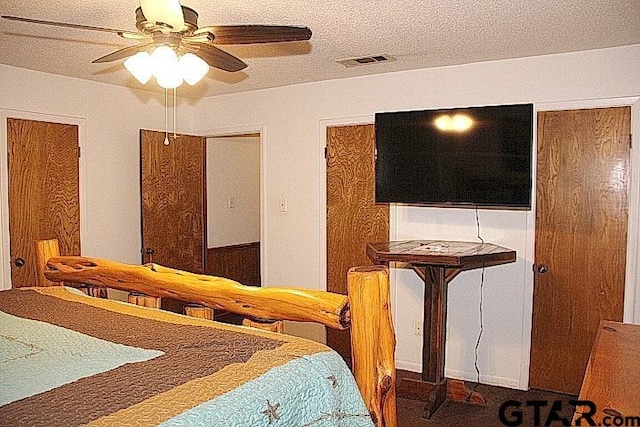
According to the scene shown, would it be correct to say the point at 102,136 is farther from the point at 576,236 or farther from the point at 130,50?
the point at 576,236

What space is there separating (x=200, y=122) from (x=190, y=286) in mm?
3235

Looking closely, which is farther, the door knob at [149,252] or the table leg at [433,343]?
the door knob at [149,252]

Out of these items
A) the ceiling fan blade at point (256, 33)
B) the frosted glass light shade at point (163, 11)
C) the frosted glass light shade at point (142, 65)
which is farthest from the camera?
the frosted glass light shade at point (142, 65)

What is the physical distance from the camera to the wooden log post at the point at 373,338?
1.72m

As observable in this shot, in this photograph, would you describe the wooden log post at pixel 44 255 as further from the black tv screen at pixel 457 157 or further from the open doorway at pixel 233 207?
the open doorway at pixel 233 207

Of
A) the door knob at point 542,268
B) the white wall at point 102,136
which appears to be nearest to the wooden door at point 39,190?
the white wall at point 102,136

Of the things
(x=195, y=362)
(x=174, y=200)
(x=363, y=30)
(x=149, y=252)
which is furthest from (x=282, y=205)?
(x=195, y=362)

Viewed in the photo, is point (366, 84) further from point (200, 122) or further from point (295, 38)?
point (295, 38)

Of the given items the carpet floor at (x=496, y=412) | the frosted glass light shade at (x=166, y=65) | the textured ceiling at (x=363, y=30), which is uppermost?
the textured ceiling at (x=363, y=30)

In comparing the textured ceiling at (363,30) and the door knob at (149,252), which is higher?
the textured ceiling at (363,30)

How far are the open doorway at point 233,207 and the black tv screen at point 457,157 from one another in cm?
179

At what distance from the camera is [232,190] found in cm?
568

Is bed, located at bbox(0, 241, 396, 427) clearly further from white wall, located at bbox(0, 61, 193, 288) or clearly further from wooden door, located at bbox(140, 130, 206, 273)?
wooden door, located at bbox(140, 130, 206, 273)

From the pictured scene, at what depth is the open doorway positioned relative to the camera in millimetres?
5406
